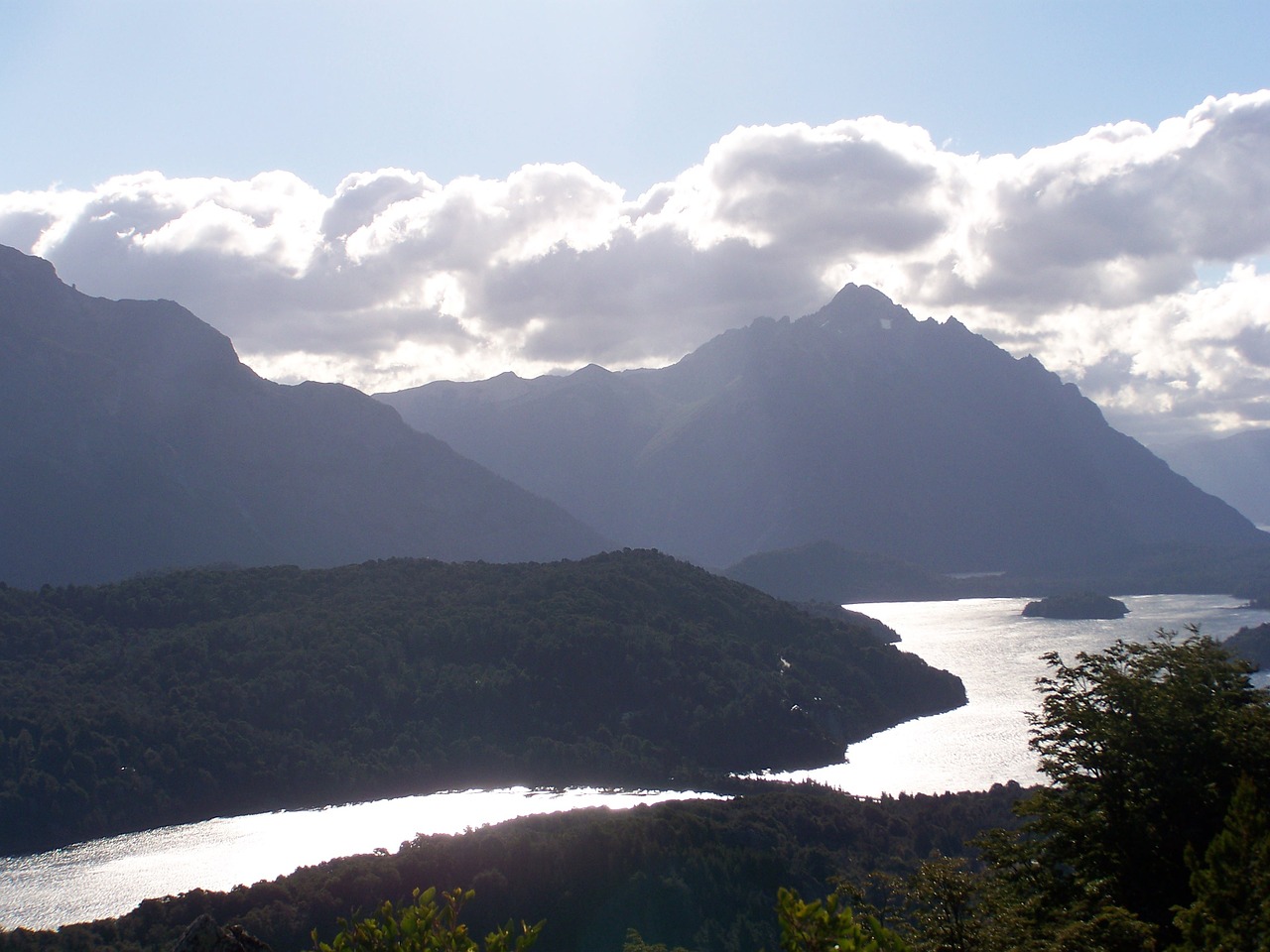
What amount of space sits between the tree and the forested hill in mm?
68597

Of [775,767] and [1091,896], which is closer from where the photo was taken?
[1091,896]

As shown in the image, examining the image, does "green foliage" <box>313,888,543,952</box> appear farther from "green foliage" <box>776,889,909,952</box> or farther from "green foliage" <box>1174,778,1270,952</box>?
"green foliage" <box>1174,778,1270,952</box>

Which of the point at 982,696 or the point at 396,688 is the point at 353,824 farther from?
the point at 982,696

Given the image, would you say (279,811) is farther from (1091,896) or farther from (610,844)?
(1091,896)

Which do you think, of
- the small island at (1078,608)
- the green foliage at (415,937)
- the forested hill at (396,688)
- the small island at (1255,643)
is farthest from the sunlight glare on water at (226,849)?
the small island at (1078,608)

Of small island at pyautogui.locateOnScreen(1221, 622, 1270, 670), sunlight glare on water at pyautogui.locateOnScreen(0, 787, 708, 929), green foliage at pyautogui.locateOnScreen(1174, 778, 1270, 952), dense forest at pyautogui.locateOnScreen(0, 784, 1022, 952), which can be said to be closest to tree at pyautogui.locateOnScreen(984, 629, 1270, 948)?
green foliage at pyautogui.locateOnScreen(1174, 778, 1270, 952)

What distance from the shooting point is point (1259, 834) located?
1502 centimetres

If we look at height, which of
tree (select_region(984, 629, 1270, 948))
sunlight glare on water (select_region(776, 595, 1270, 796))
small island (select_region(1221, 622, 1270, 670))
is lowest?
sunlight glare on water (select_region(776, 595, 1270, 796))

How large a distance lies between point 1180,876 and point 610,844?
33.2 meters

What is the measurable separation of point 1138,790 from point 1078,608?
588ft

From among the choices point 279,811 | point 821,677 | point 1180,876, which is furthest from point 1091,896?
point 821,677

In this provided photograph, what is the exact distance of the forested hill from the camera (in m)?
82.9

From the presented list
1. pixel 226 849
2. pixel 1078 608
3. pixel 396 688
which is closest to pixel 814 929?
pixel 226 849

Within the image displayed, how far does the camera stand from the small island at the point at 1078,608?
598 feet
